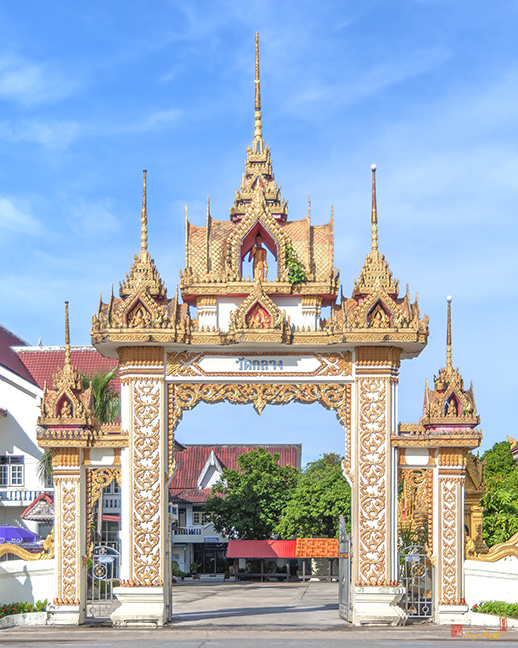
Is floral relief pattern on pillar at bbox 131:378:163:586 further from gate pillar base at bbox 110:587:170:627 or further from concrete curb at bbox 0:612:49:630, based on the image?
concrete curb at bbox 0:612:49:630

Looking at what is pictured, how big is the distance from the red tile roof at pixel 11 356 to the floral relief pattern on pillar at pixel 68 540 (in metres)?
23.6

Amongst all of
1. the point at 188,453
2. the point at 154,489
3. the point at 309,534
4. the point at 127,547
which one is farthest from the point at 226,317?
the point at 188,453

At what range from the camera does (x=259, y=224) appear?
20578 mm

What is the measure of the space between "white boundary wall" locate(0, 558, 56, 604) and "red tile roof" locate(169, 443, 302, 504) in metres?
36.1

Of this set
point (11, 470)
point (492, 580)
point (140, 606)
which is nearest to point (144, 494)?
point (140, 606)

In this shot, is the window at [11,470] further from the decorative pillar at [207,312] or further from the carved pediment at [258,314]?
the carved pediment at [258,314]

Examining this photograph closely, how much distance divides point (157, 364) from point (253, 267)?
3.18m

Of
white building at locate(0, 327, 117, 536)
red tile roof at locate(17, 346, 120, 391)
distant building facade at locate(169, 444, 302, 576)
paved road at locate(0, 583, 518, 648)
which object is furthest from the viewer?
distant building facade at locate(169, 444, 302, 576)

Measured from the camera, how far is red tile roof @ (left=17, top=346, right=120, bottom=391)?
154 ft

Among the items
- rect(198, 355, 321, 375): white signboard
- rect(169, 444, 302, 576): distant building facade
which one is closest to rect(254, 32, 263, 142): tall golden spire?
rect(198, 355, 321, 375): white signboard

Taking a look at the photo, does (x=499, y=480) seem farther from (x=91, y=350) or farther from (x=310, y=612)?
(x=91, y=350)

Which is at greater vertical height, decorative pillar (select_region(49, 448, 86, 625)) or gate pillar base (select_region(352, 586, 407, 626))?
decorative pillar (select_region(49, 448, 86, 625))

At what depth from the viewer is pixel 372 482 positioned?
19469 mm

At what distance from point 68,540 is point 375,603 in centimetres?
604
